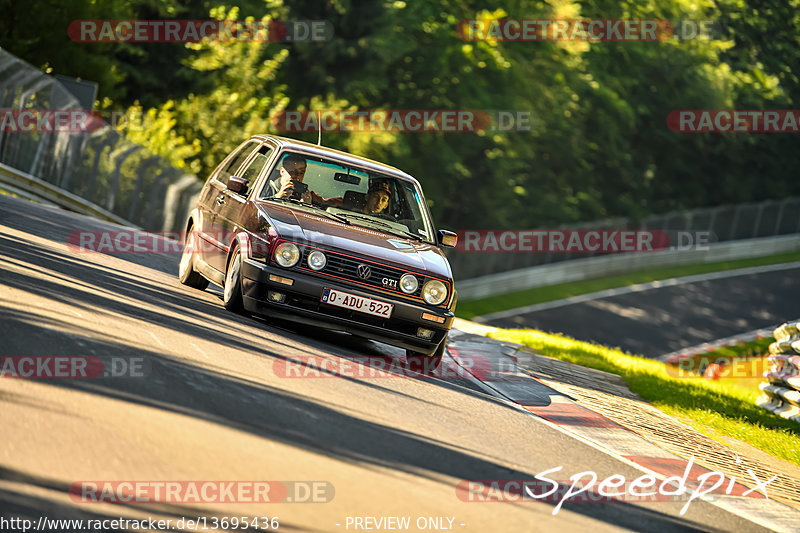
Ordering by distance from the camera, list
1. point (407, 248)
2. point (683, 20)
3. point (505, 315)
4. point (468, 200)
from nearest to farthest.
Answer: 1. point (407, 248)
2. point (505, 315)
3. point (468, 200)
4. point (683, 20)

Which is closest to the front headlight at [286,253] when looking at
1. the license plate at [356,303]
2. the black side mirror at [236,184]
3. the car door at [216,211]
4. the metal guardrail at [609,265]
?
the license plate at [356,303]

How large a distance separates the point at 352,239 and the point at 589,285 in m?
38.3

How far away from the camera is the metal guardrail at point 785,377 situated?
13.5m

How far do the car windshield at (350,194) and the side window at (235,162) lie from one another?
4.25 ft

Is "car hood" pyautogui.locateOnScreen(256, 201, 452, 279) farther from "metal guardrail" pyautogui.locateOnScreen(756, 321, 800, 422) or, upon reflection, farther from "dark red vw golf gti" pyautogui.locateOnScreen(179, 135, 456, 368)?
"metal guardrail" pyautogui.locateOnScreen(756, 321, 800, 422)

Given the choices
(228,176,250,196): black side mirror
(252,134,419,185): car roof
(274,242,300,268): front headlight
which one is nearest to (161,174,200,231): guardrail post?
(252,134,419,185): car roof

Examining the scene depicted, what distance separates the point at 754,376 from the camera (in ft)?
87.0

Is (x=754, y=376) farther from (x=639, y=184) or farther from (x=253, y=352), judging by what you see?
(x=639, y=184)

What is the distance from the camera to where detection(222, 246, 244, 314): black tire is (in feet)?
34.8

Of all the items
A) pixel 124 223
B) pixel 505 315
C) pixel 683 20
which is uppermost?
pixel 683 20

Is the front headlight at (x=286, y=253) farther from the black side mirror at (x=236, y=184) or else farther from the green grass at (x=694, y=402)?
the green grass at (x=694, y=402)

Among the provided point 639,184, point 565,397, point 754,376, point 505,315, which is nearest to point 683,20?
point 639,184

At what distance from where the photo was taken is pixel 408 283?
10477mm

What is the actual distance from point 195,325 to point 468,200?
144 ft
